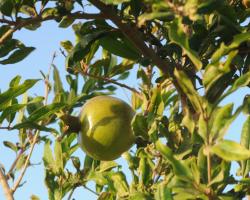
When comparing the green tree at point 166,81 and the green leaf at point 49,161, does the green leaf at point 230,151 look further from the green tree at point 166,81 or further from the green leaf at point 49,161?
the green leaf at point 49,161

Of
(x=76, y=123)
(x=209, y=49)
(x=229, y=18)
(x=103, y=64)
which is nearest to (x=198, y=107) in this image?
(x=229, y=18)

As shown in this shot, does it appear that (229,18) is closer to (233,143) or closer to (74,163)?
(233,143)

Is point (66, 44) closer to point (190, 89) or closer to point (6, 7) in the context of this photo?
point (6, 7)

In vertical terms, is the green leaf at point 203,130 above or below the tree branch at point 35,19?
below

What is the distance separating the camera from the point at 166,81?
81.4 inches

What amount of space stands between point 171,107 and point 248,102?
3.23 ft

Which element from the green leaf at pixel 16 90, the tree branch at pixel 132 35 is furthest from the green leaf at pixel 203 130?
the green leaf at pixel 16 90

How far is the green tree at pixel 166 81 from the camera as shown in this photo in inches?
46.0

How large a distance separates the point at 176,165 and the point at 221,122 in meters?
0.16

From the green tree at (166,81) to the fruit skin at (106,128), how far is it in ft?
0.24

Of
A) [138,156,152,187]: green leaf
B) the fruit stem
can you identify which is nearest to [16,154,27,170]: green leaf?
the fruit stem

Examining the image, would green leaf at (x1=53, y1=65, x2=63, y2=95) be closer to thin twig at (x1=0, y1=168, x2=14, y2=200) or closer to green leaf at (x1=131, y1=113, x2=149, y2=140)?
thin twig at (x1=0, y1=168, x2=14, y2=200)

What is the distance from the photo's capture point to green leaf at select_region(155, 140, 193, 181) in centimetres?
Result: 119

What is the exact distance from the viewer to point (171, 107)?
2.28 metres
